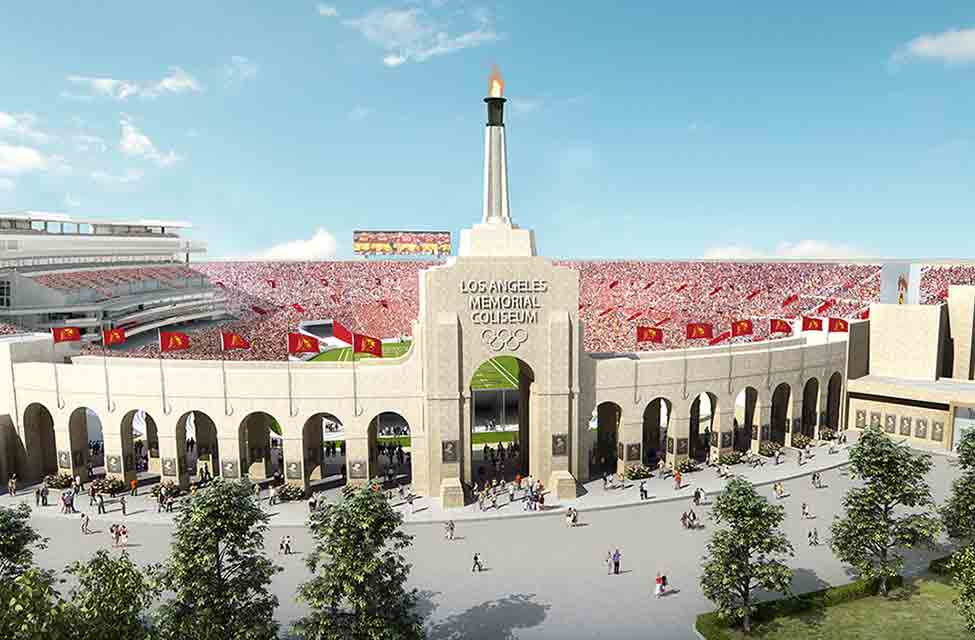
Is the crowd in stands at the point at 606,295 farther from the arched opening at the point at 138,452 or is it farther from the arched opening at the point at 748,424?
the arched opening at the point at 138,452

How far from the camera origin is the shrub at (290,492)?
3378 centimetres

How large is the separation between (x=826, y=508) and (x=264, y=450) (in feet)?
109

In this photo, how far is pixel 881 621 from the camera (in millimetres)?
22172

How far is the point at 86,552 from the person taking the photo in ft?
91.0

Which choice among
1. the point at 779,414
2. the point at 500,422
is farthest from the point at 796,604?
the point at 500,422

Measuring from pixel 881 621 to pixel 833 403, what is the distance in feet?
95.4

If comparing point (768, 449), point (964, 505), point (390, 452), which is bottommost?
point (768, 449)

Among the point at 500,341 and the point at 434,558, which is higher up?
the point at 500,341

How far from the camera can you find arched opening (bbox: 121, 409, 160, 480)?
35.4m

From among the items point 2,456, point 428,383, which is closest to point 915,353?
point 428,383

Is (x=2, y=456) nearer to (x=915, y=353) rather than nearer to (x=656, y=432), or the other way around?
(x=656, y=432)

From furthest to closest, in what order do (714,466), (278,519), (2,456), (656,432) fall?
1. (656,432)
2. (714,466)
3. (2,456)
4. (278,519)

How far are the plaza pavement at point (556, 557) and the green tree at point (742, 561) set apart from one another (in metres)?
1.80

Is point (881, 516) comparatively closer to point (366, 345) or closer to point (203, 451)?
point (366, 345)
